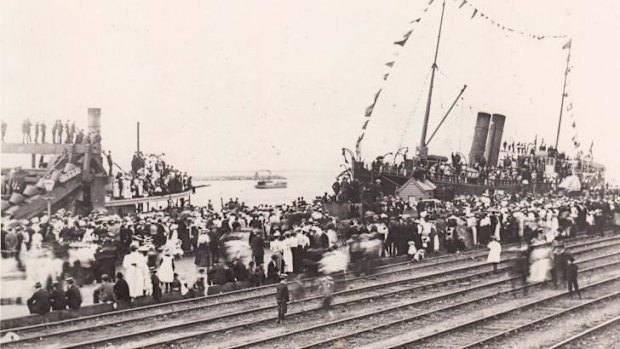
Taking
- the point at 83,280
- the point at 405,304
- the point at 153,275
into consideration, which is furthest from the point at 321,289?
the point at 83,280

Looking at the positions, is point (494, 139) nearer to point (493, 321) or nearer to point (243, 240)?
point (243, 240)

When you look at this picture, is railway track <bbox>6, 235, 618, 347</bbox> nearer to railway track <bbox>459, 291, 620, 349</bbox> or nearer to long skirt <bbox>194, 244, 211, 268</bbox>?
long skirt <bbox>194, 244, 211, 268</bbox>

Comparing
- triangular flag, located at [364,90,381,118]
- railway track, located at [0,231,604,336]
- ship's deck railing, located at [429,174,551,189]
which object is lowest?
railway track, located at [0,231,604,336]

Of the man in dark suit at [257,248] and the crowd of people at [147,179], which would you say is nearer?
the man in dark suit at [257,248]

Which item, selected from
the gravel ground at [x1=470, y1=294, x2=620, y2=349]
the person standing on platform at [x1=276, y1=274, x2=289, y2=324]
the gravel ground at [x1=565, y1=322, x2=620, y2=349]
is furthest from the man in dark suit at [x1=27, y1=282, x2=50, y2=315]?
the gravel ground at [x1=565, y1=322, x2=620, y2=349]

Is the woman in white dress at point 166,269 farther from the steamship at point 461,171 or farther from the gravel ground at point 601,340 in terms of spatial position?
the gravel ground at point 601,340

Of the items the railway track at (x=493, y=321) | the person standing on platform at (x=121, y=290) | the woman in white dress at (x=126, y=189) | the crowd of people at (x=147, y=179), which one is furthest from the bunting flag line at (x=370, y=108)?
the person standing on platform at (x=121, y=290)

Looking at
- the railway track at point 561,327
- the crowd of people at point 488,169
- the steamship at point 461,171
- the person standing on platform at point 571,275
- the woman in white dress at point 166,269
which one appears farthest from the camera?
the crowd of people at point 488,169
